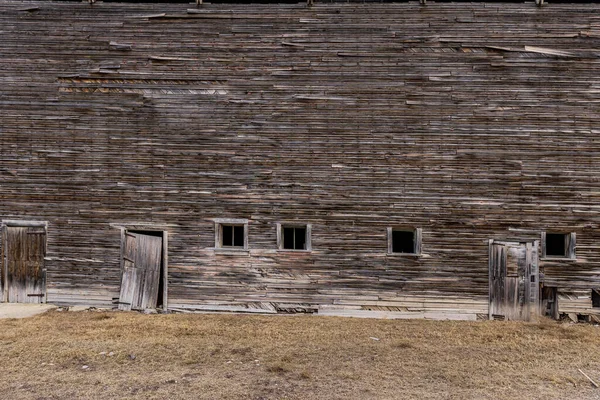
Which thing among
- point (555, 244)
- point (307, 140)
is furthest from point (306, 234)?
point (555, 244)

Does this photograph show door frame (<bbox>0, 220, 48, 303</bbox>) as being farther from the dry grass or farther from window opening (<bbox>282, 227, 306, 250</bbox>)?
window opening (<bbox>282, 227, 306, 250</bbox>)

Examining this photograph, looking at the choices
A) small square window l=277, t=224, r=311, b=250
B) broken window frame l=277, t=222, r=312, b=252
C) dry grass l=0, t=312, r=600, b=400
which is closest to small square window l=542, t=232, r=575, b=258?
dry grass l=0, t=312, r=600, b=400

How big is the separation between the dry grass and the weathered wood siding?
1.03 metres

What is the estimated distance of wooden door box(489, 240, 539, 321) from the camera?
366 inches

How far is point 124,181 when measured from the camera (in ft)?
32.5

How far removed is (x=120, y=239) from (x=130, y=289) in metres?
1.44

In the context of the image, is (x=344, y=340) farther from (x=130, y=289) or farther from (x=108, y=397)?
(x=130, y=289)

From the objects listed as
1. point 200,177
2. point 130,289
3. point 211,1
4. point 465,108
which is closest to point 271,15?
point 211,1

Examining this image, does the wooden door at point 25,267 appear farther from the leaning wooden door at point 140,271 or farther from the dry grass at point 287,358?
the leaning wooden door at point 140,271

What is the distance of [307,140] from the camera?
31.9 ft

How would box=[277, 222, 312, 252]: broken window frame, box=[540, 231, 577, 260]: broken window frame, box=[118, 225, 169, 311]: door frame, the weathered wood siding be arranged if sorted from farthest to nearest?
box=[118, 225, 169, 311]: door frame < box=[277, 222, 312, 252]: broken window frame < the weathered wood siding < box=[540, 231, 577, 260]: broken window frame

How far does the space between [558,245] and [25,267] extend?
49.5 ft

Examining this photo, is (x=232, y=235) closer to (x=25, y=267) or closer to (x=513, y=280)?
(x=25, y=267)

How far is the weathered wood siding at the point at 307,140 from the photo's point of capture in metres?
9.41
